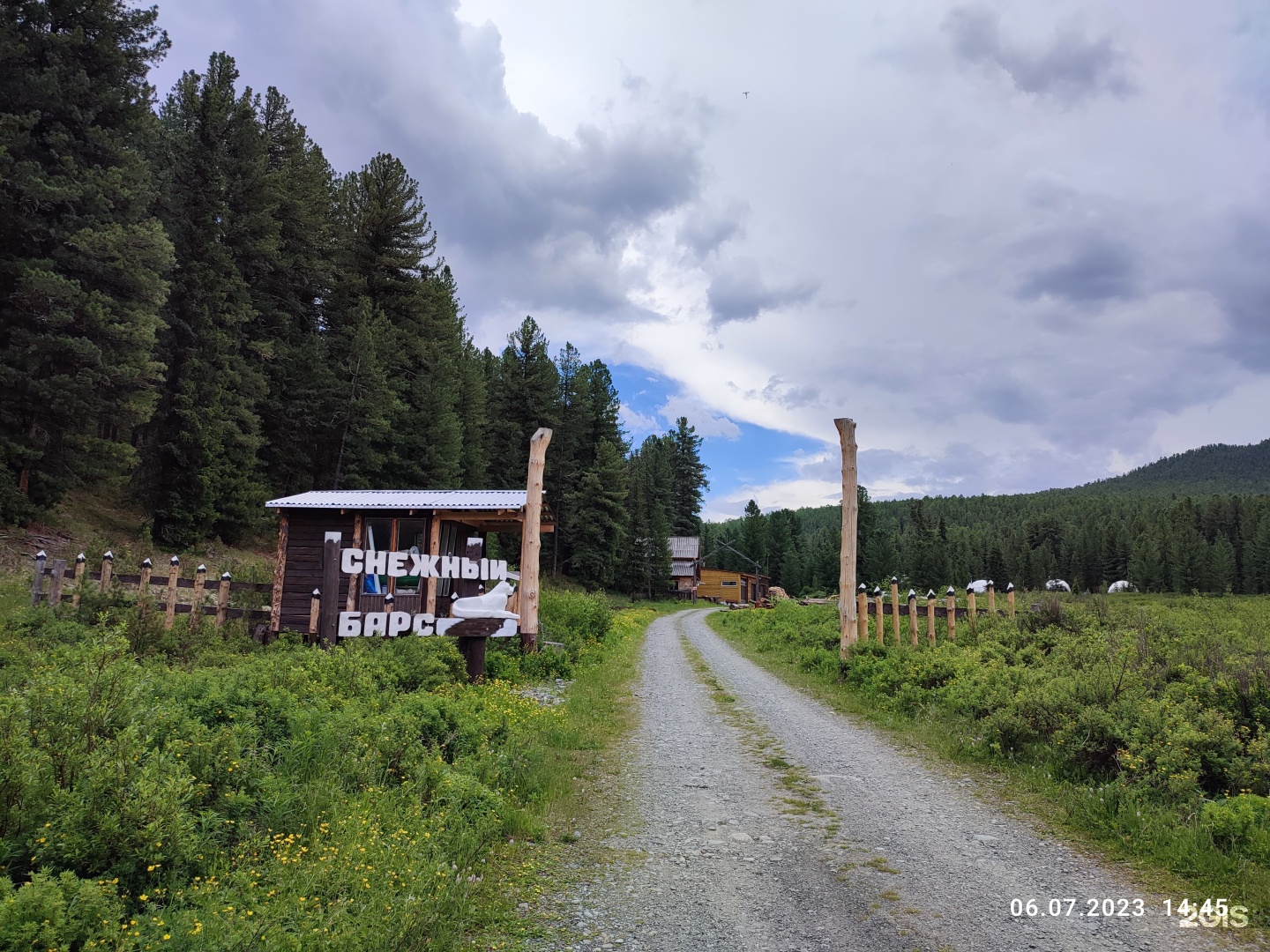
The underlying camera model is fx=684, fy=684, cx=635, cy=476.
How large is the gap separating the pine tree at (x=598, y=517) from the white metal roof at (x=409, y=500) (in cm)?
3196

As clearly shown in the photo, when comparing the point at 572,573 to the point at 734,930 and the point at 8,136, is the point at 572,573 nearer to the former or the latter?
the point at 8,136

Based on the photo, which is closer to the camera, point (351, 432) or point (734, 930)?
point (734, 930)

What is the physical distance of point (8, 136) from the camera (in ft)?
64.5

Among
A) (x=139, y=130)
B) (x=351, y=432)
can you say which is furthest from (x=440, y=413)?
(x=139, y=130)

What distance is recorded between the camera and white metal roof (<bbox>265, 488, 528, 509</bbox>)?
15797mm

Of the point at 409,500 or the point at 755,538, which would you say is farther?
the point at 755,538

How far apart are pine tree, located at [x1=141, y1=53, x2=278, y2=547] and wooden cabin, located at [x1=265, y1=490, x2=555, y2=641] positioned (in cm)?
1135

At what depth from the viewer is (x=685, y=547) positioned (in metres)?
75.2

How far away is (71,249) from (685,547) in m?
60.5

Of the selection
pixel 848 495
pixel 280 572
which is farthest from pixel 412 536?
pixel 848 495

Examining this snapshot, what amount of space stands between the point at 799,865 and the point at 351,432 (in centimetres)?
3254

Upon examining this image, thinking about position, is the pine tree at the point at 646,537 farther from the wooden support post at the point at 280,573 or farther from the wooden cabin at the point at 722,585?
the wooden support post at the point at 280,573

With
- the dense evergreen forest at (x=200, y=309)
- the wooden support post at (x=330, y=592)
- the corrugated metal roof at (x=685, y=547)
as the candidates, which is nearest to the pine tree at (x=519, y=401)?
the dense evergreen forest at (x=200, y=309)

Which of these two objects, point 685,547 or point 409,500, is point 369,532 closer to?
point 409,500
